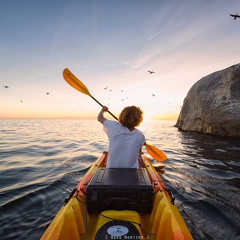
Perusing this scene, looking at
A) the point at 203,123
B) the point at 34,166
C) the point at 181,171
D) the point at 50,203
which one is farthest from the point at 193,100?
the point at 50,203

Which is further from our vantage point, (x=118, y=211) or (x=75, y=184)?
(x=75, y=184)

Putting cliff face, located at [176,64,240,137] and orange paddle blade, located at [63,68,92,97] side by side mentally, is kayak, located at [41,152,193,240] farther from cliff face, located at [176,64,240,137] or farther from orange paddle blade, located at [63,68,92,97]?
cliff face, located at [176,64,240,137]

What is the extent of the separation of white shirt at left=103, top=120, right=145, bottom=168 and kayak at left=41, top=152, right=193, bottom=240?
43 centimetres

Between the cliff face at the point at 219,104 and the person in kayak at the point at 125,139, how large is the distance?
14908 mm

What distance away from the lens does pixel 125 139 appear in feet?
11.3

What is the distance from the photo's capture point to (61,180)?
6.53 meters

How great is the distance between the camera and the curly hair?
3500 millimetres

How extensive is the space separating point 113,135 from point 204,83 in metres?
20.1

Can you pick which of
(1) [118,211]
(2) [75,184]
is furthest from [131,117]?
(2) [75,184]

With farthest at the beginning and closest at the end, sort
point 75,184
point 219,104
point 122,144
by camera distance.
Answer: point 219,104, point 75,184, point 122,144

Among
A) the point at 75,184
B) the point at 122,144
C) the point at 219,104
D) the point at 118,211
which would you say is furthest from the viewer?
the point at 219,104

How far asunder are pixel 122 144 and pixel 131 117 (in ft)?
1.70

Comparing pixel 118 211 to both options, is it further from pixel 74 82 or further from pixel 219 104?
pixel 219 104

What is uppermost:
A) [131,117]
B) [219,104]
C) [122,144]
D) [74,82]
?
[74,82]
